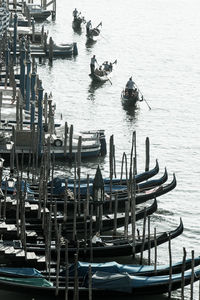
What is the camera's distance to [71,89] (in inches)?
2776

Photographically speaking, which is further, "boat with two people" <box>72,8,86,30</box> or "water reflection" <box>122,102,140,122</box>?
"boat with two people" <box>72,8,86,30</box>

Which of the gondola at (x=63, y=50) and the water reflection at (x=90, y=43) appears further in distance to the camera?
the water reflection at (x=90, y=43)

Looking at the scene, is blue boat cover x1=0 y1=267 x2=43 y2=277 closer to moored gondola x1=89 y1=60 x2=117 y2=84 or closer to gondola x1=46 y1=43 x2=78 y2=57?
moored gondola x1=89 y1=60 x2=117 y2=84

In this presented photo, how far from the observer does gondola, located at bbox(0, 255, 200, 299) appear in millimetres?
35812

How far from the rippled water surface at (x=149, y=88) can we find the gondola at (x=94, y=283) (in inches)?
178

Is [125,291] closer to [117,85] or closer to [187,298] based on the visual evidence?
[187,298]

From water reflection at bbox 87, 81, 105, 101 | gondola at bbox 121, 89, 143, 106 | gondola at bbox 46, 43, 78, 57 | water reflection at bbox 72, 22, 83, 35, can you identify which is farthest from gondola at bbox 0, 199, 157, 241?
water reflection at bbox 72, 22, 83, 35

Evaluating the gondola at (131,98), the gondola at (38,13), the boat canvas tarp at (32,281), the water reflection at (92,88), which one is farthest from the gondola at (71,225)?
the gondola at (38,13)

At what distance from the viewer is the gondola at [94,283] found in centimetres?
3581

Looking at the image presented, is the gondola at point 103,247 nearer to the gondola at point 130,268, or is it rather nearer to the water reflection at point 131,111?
the gondola at point 130,268

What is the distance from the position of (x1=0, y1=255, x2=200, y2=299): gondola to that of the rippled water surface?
178 inches

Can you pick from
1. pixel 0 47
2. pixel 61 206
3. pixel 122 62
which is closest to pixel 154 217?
pixel 61 206

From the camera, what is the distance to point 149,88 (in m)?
72.4

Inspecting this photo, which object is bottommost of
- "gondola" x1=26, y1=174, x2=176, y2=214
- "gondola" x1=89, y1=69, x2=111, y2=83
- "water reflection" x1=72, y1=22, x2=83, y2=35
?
"water reflection" x1=72, y1=22, x2=83, y2=35
